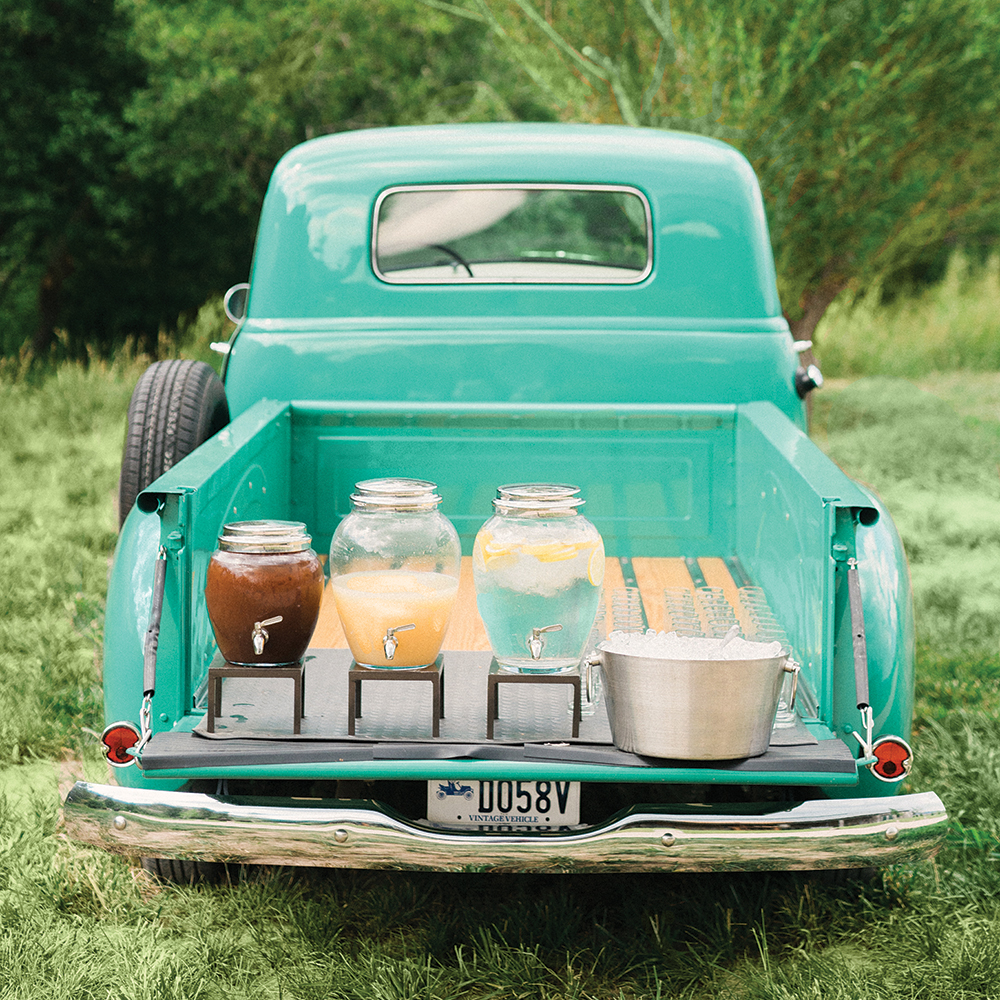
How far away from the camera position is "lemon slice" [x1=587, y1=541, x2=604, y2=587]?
7.61 feet

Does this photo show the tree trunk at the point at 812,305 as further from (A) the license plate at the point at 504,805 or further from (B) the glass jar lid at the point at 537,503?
(A) the license plate at the point at 504,805

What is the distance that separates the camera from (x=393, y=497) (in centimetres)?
231

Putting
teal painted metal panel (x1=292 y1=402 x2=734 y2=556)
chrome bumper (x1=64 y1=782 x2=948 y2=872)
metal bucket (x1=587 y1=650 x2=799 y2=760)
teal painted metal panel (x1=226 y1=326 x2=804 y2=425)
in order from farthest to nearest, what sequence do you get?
1. teal painted metal panel (x1=226 y1=326 x2=804 y2=425)
2. teal painted metal panel (x1=292 y1=402 x2=734 y2=556)
3. chrome bumper (x1=64 y1=782 x2=948 y2=872)
4. metal bucket (x1=587 y1=650 x2=799 y2=760)

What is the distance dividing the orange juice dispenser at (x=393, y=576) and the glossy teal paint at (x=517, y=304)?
1.49 m

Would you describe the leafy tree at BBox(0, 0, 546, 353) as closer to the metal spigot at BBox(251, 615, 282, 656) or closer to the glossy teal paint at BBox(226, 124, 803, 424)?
the glossy teal paint at BBox(226, 124, 803, 424)

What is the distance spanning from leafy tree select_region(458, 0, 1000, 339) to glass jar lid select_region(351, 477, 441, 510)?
20.9 ft

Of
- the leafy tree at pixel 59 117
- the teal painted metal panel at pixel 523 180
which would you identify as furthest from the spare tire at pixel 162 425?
Answer: the leafy tree at pixel 59 117

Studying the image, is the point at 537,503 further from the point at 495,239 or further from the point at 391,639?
the point at 495,239

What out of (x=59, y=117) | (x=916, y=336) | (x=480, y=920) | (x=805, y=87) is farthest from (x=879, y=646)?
(x=59, y=117)

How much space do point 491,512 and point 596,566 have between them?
1273 mm

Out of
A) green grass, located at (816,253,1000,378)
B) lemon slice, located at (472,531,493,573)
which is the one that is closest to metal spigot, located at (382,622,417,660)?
lemon slice, located at (472,531,493,573)

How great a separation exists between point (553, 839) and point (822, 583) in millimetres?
707

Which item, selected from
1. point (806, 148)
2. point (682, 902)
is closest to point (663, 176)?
point (682, 902)

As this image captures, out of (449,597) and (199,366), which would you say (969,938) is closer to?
(449,597)
